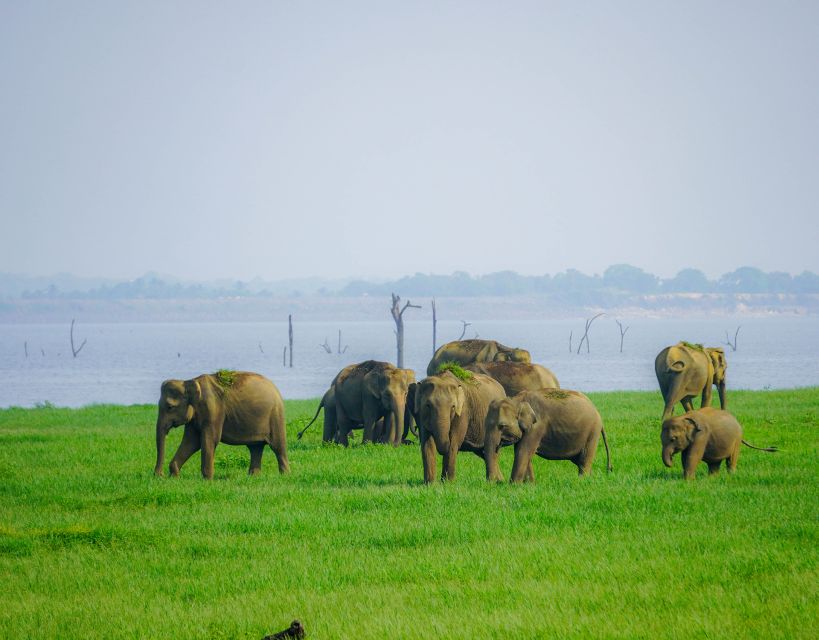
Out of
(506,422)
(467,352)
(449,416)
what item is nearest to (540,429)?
(506,422)

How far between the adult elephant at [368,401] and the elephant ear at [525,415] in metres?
6.11

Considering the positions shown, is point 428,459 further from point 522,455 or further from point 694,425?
point 694,425

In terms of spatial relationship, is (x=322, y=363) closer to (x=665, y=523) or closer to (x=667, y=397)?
(x=667, y=397)

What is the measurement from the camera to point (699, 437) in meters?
16.9

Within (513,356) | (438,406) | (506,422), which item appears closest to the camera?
(506,422)

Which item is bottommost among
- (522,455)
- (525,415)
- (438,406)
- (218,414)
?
(522,455)

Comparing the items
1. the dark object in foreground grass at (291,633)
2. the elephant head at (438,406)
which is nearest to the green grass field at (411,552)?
the dark object in foreground grass at (291,633)

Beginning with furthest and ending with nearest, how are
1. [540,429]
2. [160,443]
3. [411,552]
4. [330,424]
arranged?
[330,424] → [160,443] → [540,429] → [411,552]

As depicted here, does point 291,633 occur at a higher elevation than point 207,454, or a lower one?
lower

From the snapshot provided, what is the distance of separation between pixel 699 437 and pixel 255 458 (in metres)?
8.01

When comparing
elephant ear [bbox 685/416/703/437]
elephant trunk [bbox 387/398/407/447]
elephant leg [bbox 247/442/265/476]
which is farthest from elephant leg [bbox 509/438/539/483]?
elephant trunk [bbox 387/398/407/447]

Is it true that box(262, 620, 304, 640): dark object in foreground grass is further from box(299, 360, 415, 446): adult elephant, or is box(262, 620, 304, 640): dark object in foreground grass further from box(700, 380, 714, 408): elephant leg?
box(700, 380, 714, 408): elephant leg

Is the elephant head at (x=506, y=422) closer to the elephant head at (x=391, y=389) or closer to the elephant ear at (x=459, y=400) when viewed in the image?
the elephant ear at (x=459, y=400)

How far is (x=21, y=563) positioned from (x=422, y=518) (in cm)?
506
